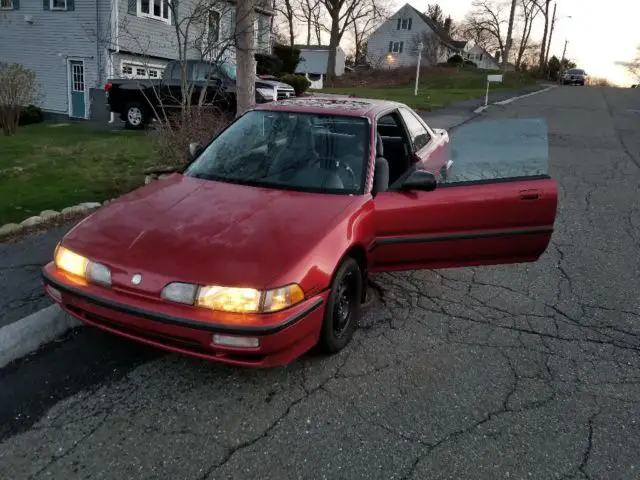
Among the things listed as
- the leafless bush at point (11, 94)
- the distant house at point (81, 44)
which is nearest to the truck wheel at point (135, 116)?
the leafless bush at point (11, 94)

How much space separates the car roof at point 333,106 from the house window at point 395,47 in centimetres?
5767

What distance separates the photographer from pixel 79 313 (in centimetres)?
301

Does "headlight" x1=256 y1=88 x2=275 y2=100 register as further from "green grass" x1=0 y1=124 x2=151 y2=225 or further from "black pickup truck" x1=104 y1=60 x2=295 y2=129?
"green grass" x1=0 y1=124 x2=151 y2=225

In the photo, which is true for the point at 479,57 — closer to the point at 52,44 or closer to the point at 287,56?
the point at 287,56

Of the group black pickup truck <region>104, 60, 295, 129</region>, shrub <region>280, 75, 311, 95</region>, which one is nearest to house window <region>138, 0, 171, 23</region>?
shrub <region>280, 75, 311, 95</region>

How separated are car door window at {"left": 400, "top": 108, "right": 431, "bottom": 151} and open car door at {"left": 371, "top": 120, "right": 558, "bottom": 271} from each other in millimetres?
950

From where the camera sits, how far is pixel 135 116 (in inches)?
544

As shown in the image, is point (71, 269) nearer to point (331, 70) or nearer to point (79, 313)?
point (79, 313)

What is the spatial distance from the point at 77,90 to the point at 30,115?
84.6 inches

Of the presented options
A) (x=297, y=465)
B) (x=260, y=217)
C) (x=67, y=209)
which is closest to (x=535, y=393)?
(x=297, y=465)

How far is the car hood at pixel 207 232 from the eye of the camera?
2.72m

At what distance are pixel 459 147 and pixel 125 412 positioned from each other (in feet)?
12.4

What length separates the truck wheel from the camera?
1366 centimetres

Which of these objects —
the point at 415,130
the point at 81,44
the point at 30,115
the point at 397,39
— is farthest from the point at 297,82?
the point at 397,39
